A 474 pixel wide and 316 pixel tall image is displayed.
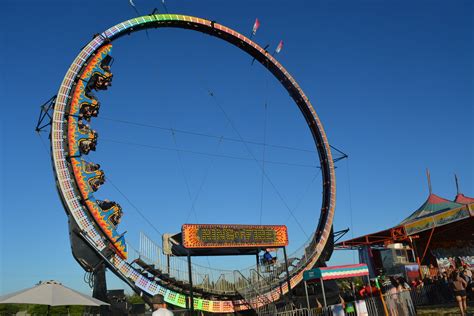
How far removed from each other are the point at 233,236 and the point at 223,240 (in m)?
0.66

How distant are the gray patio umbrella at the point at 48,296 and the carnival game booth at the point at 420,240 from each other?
746 inches

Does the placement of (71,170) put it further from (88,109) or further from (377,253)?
(377,253)

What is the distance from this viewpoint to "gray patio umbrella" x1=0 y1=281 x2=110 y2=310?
912 centimetres

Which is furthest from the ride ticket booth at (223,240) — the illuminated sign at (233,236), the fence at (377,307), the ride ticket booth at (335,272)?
the fence at (377,307)

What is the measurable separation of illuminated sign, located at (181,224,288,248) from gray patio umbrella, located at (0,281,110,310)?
23.2ft

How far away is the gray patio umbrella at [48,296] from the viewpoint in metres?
9.12

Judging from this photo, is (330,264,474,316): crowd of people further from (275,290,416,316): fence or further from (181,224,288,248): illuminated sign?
(181,224,288,248): illuminated sign

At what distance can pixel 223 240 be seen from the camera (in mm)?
17938

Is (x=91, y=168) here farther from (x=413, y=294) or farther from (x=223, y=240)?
(x=413, y=294)

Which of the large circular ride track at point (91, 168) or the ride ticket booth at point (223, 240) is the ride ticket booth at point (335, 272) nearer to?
the ride ticket booth at point (223, 240)

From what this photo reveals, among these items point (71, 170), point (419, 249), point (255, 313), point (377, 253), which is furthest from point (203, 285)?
point (419, 249)

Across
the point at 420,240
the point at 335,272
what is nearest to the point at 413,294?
the point at 335,272

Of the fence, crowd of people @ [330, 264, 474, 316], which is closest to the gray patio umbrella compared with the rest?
the fence

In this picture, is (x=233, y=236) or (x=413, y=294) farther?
(x=233, y=236)
